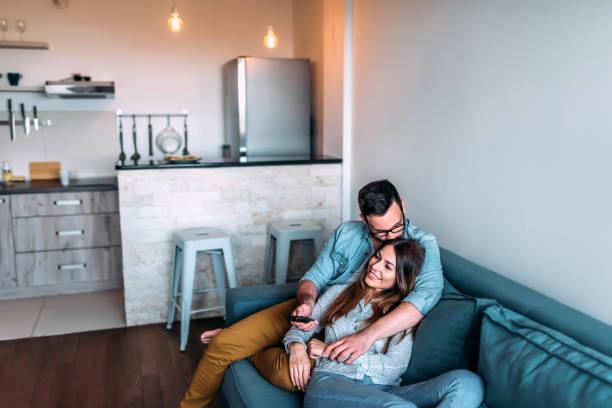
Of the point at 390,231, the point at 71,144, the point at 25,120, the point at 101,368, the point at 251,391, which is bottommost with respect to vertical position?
the point at 101,368

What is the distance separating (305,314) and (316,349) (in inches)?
7.3

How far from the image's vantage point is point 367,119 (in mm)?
3389

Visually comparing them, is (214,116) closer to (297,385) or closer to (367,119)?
(367,119)

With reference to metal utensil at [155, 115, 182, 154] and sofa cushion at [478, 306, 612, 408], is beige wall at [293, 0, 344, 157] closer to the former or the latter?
metal utensil at [155, 115, 182, 154]

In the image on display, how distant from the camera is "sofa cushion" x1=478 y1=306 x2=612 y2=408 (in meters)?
1.26

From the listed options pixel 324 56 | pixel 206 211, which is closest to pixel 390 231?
pixel 206 211

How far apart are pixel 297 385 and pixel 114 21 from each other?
13.1 ft

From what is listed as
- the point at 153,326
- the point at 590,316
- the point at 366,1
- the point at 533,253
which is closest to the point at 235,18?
the point at 366,1

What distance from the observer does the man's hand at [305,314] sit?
195 centimetres

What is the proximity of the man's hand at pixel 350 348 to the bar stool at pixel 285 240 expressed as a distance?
1.54 meters

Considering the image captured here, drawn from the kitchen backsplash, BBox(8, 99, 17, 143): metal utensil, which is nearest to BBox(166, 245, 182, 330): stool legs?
the kitchen backsplash

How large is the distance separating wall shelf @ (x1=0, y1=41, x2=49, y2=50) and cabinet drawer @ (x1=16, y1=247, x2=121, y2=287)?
5.82ft

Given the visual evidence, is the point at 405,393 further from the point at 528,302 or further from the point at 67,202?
the point at 67,202

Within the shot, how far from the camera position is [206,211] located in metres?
3.47
